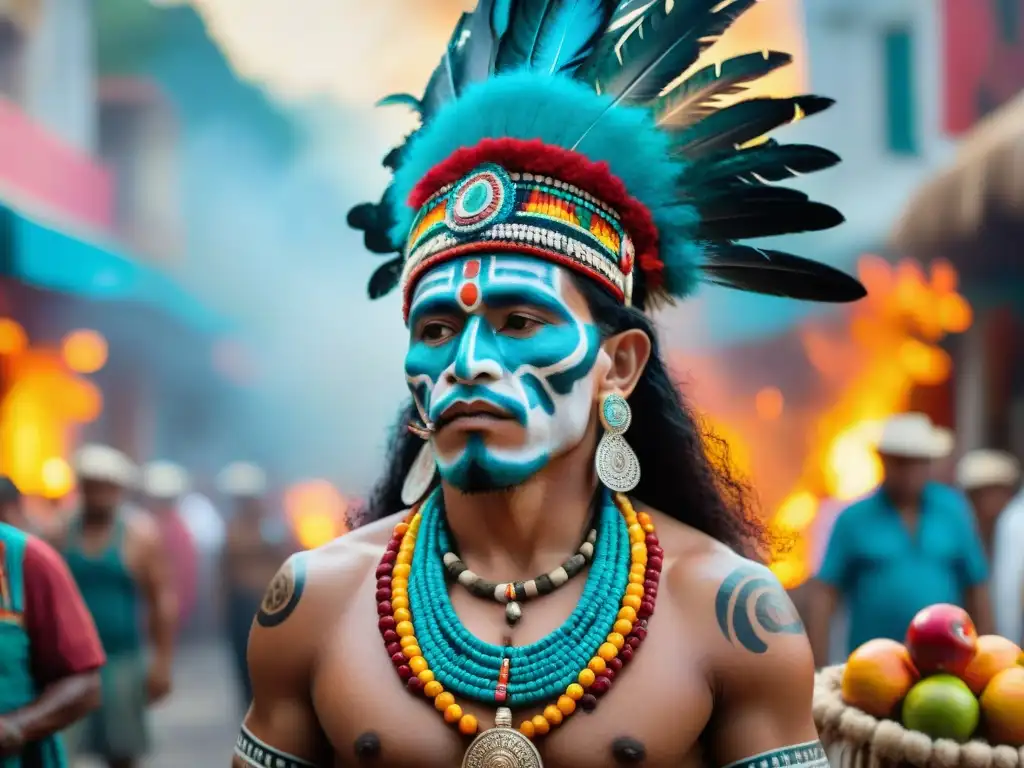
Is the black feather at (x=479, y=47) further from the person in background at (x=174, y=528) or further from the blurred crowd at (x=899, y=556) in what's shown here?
the person in background at (x=174, y=528)

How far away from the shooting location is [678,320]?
18547 millimetres

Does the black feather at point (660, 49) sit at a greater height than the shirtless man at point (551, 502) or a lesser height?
greater

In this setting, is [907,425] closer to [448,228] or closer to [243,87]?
[448,228]

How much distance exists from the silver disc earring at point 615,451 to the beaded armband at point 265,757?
90 centimetres

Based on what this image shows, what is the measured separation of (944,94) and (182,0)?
13.0 meters

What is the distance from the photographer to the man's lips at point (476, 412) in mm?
2809

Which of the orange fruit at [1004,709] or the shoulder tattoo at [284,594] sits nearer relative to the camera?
the shoulder tattoo at [284,594]

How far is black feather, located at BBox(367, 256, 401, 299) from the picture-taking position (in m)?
3.57

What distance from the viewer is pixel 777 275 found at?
326 cm

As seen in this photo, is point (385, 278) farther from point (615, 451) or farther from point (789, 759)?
point (789, 759)

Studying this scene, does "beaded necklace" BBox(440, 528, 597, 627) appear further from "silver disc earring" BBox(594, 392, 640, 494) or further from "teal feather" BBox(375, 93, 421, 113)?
"teal feather" BBox(375, 93, 421, 113)

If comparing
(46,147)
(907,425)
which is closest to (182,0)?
(46,147)

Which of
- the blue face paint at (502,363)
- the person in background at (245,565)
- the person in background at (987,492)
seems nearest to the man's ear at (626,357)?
the blue face paint at (502,363)

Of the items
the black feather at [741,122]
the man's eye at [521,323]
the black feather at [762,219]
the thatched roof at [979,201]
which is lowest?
the man's eye at [521,323]
